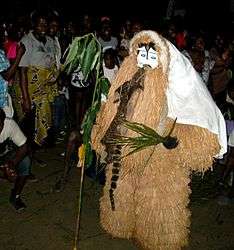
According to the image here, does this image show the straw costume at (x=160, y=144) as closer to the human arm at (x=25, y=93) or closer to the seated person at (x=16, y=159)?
the seated person at (x=16, y=159)

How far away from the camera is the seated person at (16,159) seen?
4625 mm

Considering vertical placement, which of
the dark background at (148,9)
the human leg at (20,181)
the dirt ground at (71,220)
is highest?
the dark background at (148,9)

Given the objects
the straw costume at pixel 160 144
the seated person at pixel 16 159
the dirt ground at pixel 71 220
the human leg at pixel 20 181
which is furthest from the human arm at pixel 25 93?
the straw costume at pixel 160 144

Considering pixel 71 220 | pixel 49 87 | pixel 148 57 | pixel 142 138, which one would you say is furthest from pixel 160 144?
pixel 49 87

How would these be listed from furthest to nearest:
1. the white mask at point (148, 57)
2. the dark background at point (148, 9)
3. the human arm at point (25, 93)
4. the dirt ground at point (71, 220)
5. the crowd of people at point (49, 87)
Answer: the dark background at point (148, 9), the human arm at point (25, 93), the crowd of people at point (49, 87), the dirt ground at point (71, 220), the white mask at point (148, 57)

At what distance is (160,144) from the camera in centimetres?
387

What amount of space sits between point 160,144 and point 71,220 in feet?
4.94

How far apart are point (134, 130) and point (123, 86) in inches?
18.3

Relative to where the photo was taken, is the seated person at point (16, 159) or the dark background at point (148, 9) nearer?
the seated person at point (16, 159)

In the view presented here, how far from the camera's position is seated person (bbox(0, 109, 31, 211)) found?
4.62m

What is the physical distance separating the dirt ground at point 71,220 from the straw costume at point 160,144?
0.52 meters

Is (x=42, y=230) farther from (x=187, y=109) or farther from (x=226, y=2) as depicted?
(x=226, y=2)

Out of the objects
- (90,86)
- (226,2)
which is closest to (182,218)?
(90,86)

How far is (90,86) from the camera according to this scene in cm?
697
